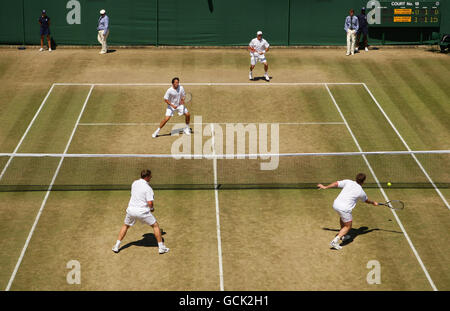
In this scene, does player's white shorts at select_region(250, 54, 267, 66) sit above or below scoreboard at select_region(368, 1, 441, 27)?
below

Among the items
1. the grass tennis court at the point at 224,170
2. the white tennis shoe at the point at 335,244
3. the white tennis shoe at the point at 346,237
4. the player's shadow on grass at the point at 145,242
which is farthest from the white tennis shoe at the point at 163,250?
the white tennis shoe at the point at 346,237

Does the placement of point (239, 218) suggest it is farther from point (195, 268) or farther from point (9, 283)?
point (9, 283)

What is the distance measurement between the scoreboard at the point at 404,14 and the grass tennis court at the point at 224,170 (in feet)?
4.28

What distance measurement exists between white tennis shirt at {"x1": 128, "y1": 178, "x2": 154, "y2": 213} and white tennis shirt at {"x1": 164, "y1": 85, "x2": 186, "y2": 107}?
272 inches

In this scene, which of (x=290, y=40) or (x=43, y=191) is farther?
(x=290, y=40)

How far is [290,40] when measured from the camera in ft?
106

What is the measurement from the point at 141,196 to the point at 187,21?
18.2 m

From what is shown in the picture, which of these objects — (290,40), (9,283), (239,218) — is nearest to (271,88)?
(290,40)

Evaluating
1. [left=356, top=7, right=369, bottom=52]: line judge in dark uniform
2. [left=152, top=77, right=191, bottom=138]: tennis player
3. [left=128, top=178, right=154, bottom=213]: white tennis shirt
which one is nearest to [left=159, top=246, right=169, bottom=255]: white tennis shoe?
[left=128, top=178, right=154, bottom=213]: white tennis shirt

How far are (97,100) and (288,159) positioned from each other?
8.15 metres

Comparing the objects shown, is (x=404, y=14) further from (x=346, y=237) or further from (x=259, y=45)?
(x=346, y=237)

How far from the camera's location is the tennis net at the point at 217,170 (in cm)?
1964

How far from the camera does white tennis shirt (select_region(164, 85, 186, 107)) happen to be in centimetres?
2181

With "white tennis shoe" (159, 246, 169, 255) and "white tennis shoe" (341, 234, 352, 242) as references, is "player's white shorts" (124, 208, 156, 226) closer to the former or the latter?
"white tennis shoe" (159, 246, 169, 255)
